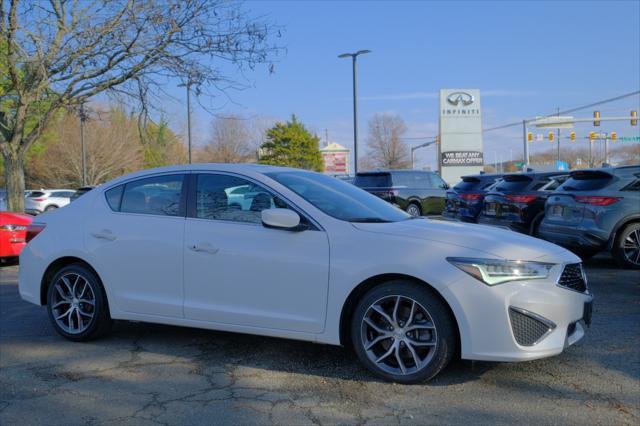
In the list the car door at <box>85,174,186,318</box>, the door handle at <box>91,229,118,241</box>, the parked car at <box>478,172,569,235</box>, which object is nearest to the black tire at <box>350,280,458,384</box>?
the car door at <box>85,174,186,318</box>

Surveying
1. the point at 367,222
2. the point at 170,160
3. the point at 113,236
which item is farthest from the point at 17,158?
the point at 170,160

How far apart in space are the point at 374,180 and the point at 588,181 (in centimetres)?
1158

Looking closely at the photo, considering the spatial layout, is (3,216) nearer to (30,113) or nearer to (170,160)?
(30,113)

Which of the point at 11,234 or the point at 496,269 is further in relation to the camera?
the point at 11,234

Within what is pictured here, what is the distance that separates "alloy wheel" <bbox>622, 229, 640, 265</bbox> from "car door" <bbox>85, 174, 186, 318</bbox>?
6.64m

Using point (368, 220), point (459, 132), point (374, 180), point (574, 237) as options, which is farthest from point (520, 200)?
point (459, 132)

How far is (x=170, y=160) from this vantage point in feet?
170

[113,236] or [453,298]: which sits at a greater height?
[113,236]

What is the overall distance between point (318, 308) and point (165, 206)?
1673mm

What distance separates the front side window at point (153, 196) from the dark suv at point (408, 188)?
585 inches

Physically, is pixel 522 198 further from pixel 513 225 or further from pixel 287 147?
pixel 287 147

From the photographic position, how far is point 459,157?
42469 mm

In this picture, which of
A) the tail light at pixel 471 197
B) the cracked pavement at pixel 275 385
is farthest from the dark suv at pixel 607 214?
the tail light at pixel 471 197

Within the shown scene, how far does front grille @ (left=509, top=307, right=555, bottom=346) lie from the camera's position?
3844 mm
